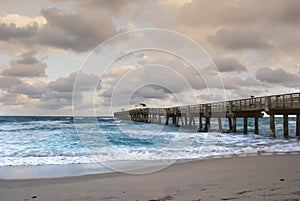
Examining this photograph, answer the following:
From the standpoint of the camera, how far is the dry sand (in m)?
6.48

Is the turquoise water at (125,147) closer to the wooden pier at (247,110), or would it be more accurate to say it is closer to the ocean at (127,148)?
the ocean at (127,148)

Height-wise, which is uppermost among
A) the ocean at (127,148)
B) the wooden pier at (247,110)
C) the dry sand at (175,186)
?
the wooden pier at (247,110)

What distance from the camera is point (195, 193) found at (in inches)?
264

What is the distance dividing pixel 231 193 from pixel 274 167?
466 cm

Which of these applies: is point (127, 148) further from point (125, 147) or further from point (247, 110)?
point (247, 110)

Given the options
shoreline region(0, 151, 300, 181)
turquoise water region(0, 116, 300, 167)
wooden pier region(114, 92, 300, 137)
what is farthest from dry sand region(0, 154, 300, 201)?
wooden pier region(114, 92, 300, 137)

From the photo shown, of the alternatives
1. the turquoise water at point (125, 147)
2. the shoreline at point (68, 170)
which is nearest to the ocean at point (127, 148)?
the turquoise water at point (125, 147)

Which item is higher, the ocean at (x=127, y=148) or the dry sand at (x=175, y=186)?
the dry sand at (x=175, y=186)

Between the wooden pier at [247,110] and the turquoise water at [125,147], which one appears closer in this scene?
the turquoise water at [125,147]

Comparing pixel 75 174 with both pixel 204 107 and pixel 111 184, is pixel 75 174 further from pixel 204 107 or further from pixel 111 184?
pixel 204 107

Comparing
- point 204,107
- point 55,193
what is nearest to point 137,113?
point 204,107

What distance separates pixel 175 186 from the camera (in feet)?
25.4

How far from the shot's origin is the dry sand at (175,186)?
648 centimetres

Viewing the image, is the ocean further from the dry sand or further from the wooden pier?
the dry sand
